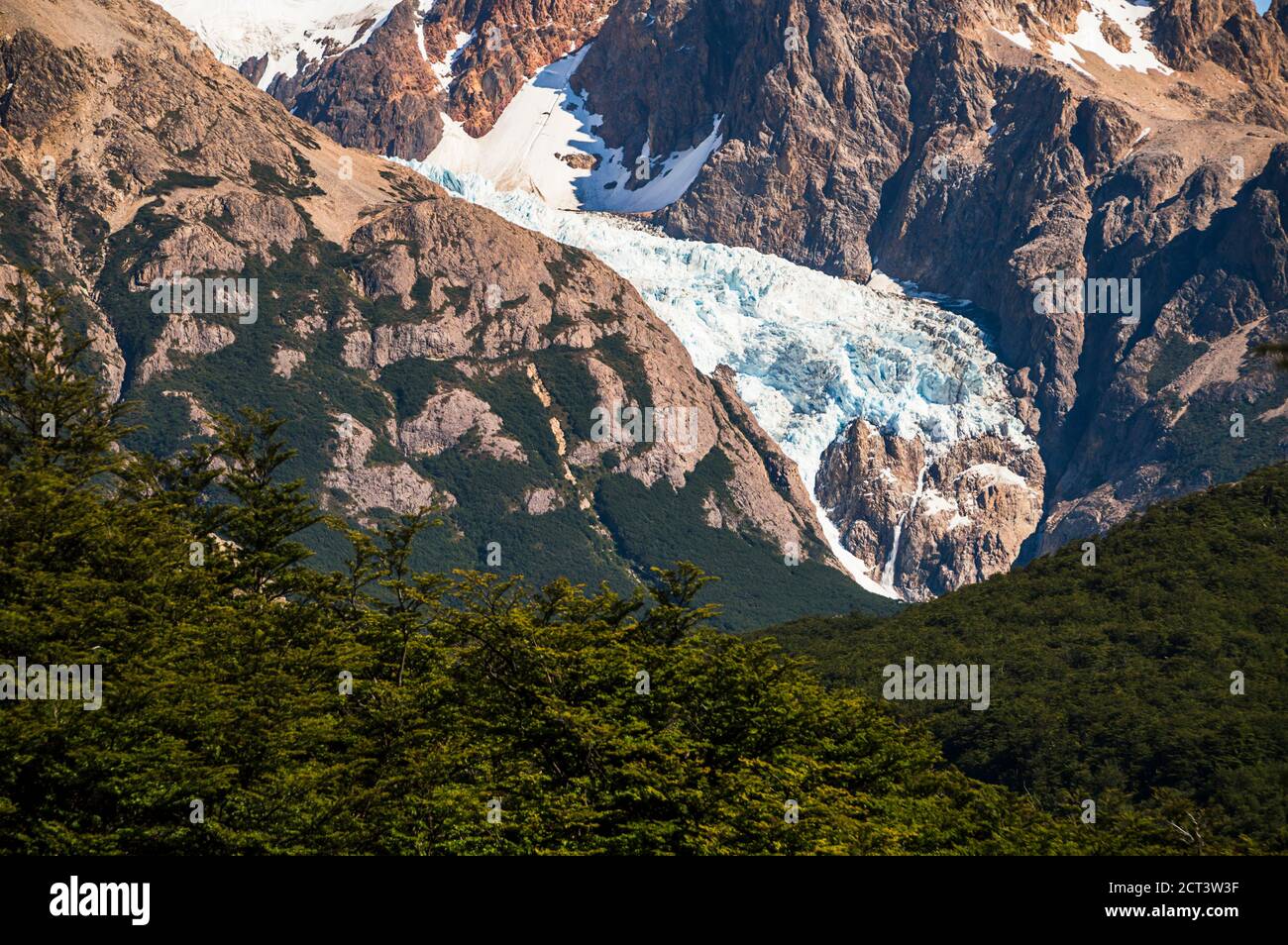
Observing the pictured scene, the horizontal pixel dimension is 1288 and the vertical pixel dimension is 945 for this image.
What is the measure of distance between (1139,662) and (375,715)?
10190cm

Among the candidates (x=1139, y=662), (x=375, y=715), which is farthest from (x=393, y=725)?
(x=1139, y=662)

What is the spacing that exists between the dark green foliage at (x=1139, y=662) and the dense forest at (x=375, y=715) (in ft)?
41.5

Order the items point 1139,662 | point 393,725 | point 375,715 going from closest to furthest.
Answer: point 375,715
point 393,725
point 1139,662

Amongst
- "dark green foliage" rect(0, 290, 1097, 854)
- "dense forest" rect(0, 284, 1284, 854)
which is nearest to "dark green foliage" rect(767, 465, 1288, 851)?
"dense forest" rect(0, 284, 1284, 854)

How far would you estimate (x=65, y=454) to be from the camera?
8900 centimetres

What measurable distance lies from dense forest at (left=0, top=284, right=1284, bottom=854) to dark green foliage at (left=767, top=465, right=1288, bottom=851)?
12.7 metres

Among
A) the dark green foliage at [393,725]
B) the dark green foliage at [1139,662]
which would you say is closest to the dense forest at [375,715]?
the dark green foliage at [393,725]

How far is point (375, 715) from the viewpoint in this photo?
5862cm

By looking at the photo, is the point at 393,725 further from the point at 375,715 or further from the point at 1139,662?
the point at 1139,662

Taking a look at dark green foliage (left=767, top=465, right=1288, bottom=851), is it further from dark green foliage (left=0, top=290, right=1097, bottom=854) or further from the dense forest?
dark green foliage (left=0, top=290, right=1097, bottom=854)

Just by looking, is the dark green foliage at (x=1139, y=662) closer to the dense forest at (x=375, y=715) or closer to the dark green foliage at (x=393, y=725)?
the dense forest at (x=375, y=715)

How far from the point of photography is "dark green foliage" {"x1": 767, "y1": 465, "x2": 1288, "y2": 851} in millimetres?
114625

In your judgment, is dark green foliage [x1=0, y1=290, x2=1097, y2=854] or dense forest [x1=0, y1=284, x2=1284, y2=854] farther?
dense forest [x1=0, y1=284, x2=1284, y2=854]
